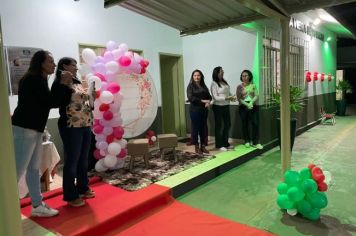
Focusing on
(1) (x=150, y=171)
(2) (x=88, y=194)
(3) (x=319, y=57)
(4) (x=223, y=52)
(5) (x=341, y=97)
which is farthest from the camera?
(5) (x=341, y=97)

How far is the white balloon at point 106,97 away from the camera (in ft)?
10.8

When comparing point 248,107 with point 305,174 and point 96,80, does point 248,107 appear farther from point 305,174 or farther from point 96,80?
point 96,80

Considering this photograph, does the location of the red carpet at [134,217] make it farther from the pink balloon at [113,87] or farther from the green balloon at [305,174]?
the pink balloon at [113,87]

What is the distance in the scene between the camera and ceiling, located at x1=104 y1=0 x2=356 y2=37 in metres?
2.58

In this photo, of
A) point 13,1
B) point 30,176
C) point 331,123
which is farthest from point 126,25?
point 331,123

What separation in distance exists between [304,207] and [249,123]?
2.72m

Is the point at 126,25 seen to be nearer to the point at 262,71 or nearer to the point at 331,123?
the point at 262,71

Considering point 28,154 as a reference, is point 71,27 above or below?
above

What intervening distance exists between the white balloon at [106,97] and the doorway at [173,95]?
9.53 ft

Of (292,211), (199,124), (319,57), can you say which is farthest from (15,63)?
(319,57)

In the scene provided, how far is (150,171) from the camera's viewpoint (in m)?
3.79

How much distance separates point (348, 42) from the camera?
12.9 m

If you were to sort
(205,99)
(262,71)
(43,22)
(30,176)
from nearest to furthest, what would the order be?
(30,176) < (43,22) < (205,99) < (262,71)

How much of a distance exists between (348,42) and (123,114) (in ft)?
41.3
